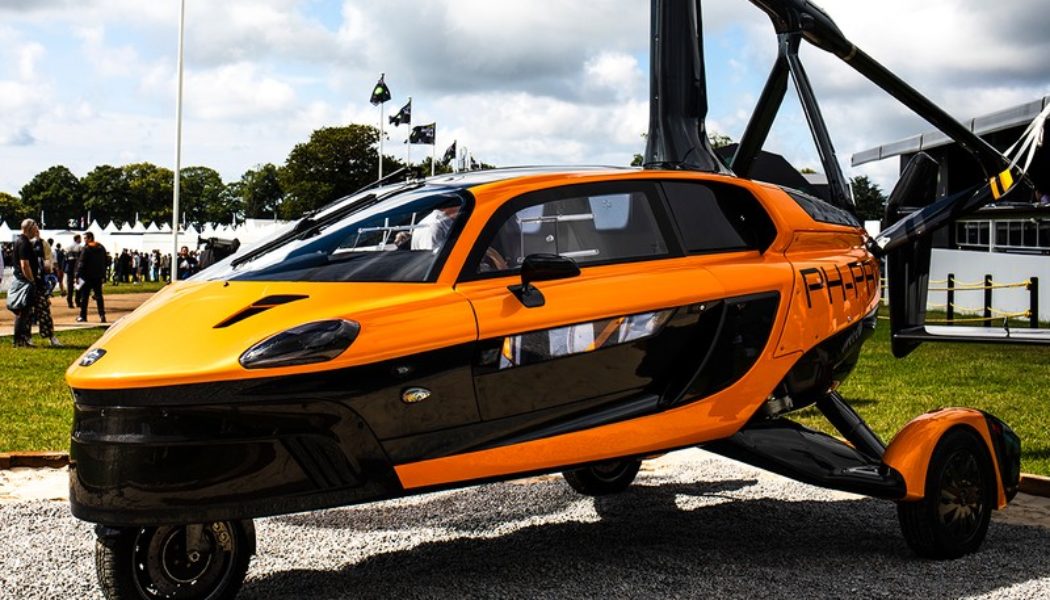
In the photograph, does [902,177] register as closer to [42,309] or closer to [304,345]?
[304,345]

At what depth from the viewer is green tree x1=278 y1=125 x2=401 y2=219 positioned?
88438 mm

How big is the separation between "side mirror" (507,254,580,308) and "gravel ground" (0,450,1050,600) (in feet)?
4.11

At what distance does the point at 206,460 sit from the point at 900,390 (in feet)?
32.0

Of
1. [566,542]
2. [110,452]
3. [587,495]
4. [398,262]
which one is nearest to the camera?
[110,452]

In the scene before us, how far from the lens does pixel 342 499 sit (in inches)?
160

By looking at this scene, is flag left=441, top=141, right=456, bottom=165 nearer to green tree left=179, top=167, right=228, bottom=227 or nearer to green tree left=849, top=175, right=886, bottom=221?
green tree left=849, top=175, right=886, bottom=221

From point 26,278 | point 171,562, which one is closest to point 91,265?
→ point 26,278

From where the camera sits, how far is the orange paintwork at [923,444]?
5.38m

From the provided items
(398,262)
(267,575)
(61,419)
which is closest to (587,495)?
(267,575)

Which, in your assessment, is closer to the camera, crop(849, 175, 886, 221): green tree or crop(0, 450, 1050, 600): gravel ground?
crop(0, 450, 1050, 600): gravel ground

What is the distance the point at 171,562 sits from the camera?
436 centimetres

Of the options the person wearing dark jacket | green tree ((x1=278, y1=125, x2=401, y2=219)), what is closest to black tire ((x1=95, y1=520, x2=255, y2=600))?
the person wearing dark jacket

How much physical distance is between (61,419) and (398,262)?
20.9 ft

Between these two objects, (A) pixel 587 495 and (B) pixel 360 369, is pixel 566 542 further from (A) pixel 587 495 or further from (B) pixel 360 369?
(B) pixel 360 369
